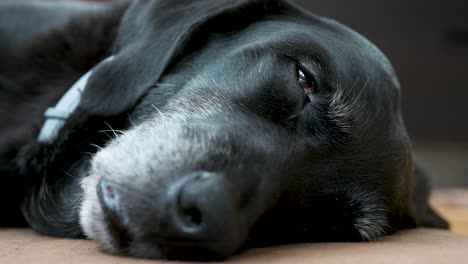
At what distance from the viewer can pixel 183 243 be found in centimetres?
179

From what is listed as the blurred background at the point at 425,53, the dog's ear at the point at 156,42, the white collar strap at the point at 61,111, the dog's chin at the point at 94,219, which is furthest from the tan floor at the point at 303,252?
the blurred background at the point at 425,53

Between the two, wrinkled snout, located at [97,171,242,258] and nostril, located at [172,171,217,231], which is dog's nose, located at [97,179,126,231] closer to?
wrinkled snout, located at [97,171,242,258]

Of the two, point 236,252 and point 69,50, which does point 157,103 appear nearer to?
point 236,252

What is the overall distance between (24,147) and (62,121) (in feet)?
0.75

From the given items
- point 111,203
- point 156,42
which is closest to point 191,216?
point 111,203

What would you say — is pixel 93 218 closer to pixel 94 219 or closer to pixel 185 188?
pixel 94 219

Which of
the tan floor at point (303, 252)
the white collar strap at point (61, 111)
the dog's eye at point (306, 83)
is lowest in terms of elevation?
the tan floor at point (303, 252)

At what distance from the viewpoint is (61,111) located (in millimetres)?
2859

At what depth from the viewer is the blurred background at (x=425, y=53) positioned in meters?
8.05

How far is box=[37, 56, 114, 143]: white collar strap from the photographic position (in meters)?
2.79

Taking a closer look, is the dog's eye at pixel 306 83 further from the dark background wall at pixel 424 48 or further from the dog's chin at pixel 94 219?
the dark background wall at pixel 424 48

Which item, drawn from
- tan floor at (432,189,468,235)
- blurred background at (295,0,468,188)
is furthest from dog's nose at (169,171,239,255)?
blurred background at (295,0,468,188)

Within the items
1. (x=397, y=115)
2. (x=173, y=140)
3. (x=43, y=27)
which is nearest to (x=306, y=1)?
(x=43, y=27)

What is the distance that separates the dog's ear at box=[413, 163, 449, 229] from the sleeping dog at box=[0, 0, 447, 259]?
0.7 inches
